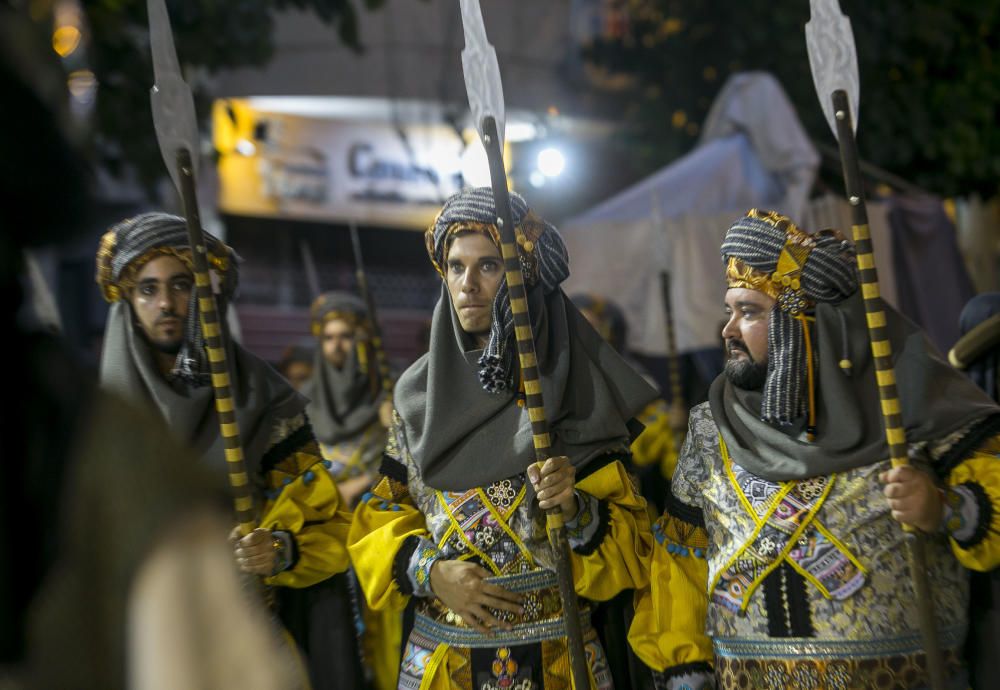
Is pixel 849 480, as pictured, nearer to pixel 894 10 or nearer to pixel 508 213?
pixel 508 213

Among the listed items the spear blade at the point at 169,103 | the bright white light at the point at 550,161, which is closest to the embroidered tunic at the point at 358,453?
the spear blade at the point at 169,103

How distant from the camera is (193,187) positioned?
10.4ft

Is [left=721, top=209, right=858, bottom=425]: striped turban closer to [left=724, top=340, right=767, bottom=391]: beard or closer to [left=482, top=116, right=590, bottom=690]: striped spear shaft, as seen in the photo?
[left=724, top=340, right=767, bottom=391]: beard

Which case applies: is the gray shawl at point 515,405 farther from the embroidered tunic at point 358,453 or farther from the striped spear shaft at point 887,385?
the embroidered tunic at point 358,453

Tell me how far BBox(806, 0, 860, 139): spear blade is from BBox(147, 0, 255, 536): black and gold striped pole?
1.65 metres

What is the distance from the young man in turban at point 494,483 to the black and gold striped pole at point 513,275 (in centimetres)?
11

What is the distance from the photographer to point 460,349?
138 inches

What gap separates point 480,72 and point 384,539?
52.5 inches

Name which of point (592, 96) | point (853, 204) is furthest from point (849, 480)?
point (592, 96)

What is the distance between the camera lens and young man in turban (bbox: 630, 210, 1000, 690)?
2.97 meters

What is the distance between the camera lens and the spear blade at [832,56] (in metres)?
2.98

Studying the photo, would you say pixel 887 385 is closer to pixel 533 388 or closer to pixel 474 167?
pixel 533 388

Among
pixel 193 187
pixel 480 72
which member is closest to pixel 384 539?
pixel 193 187

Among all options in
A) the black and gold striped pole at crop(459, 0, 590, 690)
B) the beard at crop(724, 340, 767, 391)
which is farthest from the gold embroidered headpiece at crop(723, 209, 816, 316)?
the black and gold striped pole at crop(459, 0, 590, 690)
